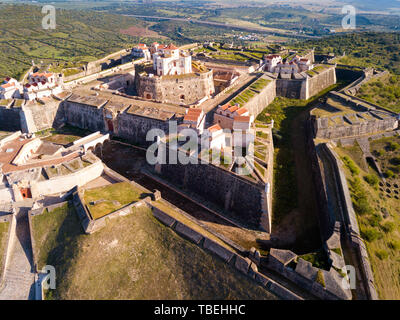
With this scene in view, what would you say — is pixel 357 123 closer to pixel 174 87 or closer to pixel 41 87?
pixel 174 87

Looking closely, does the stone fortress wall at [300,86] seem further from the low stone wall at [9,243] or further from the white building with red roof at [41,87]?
the low stone wall at [9,243]

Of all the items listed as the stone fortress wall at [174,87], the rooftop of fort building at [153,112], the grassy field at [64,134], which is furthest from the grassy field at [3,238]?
the stone fortress wall at [174,87]

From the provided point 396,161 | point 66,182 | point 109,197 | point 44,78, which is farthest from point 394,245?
point 44,78

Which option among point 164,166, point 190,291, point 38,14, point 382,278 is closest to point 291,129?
point 164,166

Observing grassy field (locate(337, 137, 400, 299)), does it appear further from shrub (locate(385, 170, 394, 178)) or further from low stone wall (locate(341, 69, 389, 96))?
low stone wall (locate(341, 69, 389, 96))

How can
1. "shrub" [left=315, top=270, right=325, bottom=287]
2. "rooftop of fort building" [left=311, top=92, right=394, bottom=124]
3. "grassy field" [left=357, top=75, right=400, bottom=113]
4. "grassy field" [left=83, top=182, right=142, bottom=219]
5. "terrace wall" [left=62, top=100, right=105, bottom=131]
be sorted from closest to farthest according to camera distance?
1. "shrub" [left=315, top=270, right=325, bottom=287]
2. "grassy field" [left=83, top=182, right=142, bottom=219]
3. "rooftop of fort building" [left=311, top=92, right=394, bottom=124]
4. "terrace wall" [left=62, top=100, right=105, bottom=131]
5. "grassy field" [left=357, top=75, right=400, bottom=113]

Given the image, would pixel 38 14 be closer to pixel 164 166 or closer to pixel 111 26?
pixel 111 26

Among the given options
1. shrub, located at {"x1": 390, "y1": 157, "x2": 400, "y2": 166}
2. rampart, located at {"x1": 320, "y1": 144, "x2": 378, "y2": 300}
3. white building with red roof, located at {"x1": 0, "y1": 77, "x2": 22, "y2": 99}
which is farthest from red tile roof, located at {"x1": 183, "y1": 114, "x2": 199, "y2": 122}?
white building with red roof, located at {"x1": 0, "y1": 77, "x2": 22, "y2": 99}
